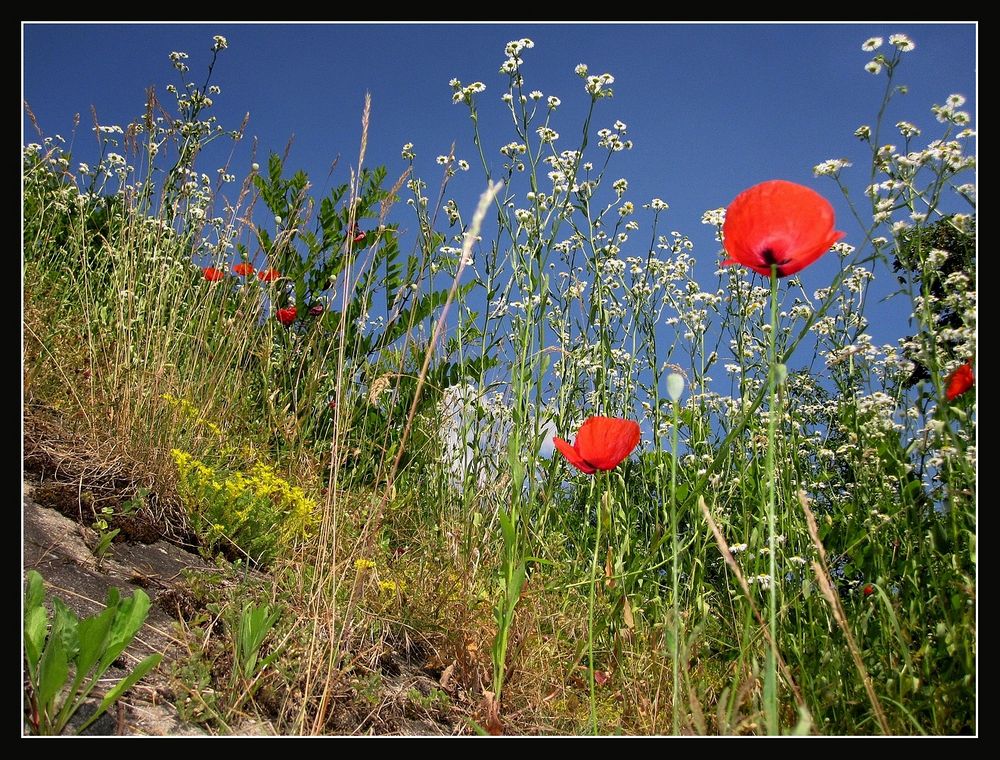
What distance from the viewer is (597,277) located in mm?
2250

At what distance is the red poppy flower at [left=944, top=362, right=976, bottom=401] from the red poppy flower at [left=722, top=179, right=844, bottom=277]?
543mm

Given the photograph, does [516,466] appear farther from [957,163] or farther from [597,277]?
[957,163]

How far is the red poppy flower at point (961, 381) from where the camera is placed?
1.50 m

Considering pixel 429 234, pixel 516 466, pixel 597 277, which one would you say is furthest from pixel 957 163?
pixel 429 234

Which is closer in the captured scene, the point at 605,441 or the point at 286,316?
the point at 605,441

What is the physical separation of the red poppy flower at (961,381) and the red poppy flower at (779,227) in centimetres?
54

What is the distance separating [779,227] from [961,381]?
628mm

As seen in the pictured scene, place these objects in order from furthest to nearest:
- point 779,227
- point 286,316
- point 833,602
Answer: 1. point 286,316
2. point 779,227
3. point 833,602

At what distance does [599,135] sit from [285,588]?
1.89 meters

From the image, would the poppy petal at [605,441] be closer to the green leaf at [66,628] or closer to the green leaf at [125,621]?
the green leaf at [125,621]

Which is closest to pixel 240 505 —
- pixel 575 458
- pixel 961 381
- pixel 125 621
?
pixel 125 621

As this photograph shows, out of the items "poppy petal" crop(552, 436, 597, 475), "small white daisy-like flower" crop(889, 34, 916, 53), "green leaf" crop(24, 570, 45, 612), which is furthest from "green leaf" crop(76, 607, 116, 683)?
"small white daisy-like flower" crop(889, 34, 916, 53)

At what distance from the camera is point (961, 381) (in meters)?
1.50

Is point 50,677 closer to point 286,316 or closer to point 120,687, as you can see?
point 120,687
